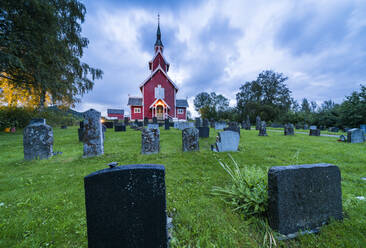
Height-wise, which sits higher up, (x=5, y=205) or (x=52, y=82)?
(x=52, y=82)

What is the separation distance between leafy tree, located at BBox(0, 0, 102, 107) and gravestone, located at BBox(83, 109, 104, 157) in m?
8.01

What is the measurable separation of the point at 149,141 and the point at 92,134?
2.13 m

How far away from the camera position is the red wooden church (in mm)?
25750

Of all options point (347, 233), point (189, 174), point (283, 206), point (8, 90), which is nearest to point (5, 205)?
point (189, 174)

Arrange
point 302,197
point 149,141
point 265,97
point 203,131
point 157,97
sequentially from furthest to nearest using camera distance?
point 265,97 → point 157,97 → point 203,131 → point 149,141 → point 302,197

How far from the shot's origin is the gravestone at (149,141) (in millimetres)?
5480

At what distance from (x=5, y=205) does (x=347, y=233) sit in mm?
4781

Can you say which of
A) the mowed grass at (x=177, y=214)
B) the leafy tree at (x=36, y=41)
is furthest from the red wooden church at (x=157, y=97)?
the mowed grass at (x=177, y=214)

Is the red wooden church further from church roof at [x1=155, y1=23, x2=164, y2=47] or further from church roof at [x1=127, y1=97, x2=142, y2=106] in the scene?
church roof at [x1=155, y1=23, x2=164, y2=47]

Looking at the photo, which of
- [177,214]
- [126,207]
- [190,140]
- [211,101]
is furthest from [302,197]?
[211,101]

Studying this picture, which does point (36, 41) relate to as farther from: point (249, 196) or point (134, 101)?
point (134, 101)

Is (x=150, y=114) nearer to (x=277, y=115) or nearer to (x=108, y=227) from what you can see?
(x=108, y=227)

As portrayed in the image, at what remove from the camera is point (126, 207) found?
4.52ft

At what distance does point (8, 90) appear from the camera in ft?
51.2
